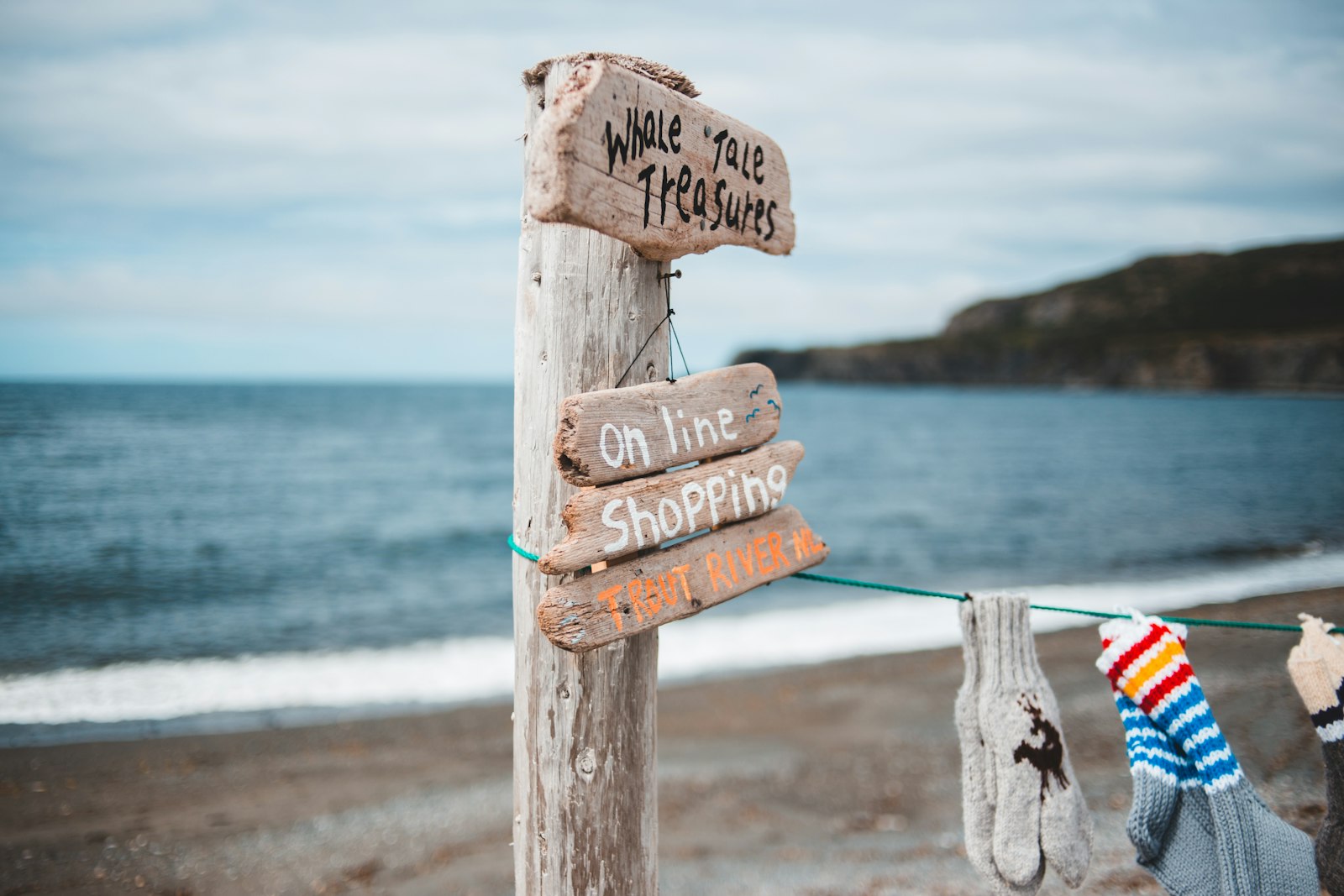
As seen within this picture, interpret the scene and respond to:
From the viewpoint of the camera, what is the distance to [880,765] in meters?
6.71

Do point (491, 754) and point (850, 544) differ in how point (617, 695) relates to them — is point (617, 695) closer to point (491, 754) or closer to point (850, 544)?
point (491, 754)

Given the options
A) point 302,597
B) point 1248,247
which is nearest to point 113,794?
point 302,597

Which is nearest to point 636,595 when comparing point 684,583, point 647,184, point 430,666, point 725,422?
point 684,583

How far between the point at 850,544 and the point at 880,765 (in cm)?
1340

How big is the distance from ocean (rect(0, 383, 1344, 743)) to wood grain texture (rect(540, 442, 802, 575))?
23.5 ft

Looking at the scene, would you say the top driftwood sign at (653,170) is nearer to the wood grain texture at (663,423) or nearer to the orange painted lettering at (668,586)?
the wood grain texture at (663,423)

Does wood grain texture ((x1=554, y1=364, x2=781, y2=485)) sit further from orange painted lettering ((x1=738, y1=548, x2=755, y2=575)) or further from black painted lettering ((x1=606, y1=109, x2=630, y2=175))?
black painted lettering ((x1=606, y1=109, x2=630, y2=175))

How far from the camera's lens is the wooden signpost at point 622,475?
1847mm

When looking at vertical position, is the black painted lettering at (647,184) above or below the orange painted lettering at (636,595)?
above

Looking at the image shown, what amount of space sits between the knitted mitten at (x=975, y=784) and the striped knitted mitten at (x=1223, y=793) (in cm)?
43

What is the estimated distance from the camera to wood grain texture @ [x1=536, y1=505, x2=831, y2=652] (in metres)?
1.77

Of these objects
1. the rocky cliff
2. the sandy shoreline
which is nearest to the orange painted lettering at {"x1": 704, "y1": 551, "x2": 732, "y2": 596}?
the sandy shoreline

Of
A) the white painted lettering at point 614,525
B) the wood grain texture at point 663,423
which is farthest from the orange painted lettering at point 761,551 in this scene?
the white painted lettering at point 614,525

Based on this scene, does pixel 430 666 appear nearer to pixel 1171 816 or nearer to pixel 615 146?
pixel 1171 816
